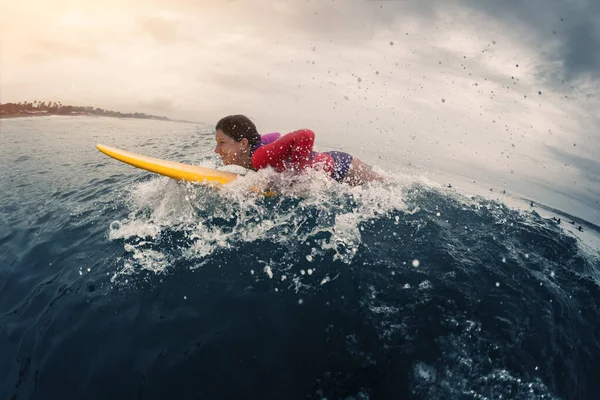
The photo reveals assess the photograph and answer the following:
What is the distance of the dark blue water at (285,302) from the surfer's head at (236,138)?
108 centimetres

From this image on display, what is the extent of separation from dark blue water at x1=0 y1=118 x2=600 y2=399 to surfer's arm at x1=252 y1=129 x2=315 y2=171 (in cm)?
71

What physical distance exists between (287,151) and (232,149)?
155 cm

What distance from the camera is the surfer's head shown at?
6311 millimetres

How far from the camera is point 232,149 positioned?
6.47 m

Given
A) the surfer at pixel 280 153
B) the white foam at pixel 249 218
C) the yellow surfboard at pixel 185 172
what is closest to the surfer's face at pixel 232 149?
the surfer at pixel 280 153

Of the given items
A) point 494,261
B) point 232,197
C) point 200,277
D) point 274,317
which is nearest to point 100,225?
point 232,197

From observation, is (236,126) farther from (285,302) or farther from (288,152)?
(285,302)

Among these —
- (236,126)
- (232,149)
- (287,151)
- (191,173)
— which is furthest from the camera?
(232,149)

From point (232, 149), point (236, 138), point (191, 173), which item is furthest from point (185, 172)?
point (236, 138)

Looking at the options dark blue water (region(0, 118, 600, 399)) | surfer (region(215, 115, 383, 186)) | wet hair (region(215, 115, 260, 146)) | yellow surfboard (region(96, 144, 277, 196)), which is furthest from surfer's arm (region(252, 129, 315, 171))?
wet hair (region(215, 115, 260, 146))

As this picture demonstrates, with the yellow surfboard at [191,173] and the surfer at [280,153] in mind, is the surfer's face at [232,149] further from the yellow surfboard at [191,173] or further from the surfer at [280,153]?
the yellow surfboard at [191,173]

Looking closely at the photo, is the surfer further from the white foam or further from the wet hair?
the white foam

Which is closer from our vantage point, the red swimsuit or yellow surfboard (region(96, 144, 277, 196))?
the red swimsuit

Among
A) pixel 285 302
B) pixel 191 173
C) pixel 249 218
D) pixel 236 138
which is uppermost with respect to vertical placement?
pixel 236 138
